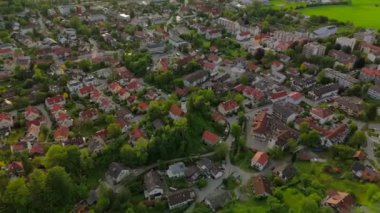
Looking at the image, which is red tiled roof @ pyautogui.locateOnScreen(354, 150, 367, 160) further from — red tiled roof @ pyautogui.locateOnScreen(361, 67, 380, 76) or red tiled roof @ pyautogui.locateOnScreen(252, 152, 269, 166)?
red tiled roof @ pyautogui.locateOnScreen(361, 67, 380, 76)

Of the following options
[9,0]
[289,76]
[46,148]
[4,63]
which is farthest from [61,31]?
[289,76]

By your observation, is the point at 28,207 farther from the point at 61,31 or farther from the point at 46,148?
the point at 61,31

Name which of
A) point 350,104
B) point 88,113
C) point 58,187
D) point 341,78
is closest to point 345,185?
point 350,104

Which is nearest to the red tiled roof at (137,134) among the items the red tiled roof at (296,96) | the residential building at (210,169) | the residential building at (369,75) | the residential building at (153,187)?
the residential building at (153,187)

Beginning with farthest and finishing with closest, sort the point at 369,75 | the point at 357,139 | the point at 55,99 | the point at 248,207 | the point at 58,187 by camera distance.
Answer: the point at 369,75
the point at 55,99
the point at 357,139
the point at 248,207
the point at 58,187

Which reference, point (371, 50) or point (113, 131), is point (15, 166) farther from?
point (371, 50)

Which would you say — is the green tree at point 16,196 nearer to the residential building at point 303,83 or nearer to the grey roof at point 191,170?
the grey roof at point 191,170
